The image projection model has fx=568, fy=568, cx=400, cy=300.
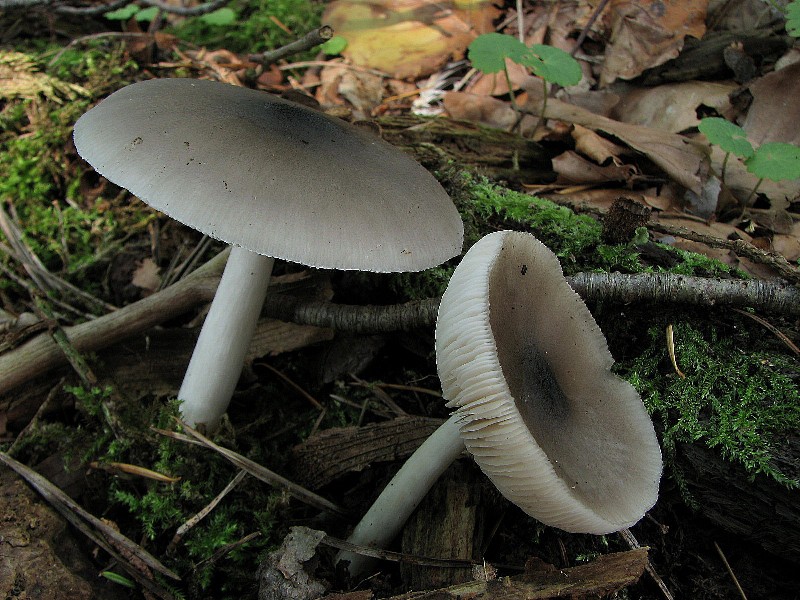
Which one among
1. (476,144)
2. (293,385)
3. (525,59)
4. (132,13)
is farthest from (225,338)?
(132,13)

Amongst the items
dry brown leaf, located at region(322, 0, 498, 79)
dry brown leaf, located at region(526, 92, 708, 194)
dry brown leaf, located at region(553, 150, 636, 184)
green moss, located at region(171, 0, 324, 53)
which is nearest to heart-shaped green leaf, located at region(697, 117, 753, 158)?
dry brown leaf, located at region(526, 92, 708, 194)

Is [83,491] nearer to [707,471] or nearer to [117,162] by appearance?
[117,162]

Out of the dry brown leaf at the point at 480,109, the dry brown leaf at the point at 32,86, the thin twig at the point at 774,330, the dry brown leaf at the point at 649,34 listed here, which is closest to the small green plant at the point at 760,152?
the thin twig at the point at 774,330

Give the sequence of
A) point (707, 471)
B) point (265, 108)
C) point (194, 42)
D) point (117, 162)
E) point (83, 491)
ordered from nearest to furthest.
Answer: point (117, 162)
point (707, 471)
point (265, 108)
point (83, 491)
point (194, 42)

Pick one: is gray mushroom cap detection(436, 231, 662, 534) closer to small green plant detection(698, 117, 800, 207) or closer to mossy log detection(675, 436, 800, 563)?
mossy log detection(675, 436, 800, 563)

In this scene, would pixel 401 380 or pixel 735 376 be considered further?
pixel 401 380

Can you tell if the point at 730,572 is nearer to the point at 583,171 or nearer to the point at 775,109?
the point at 583,171

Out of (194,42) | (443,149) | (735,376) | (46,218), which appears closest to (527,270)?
(735,376)
